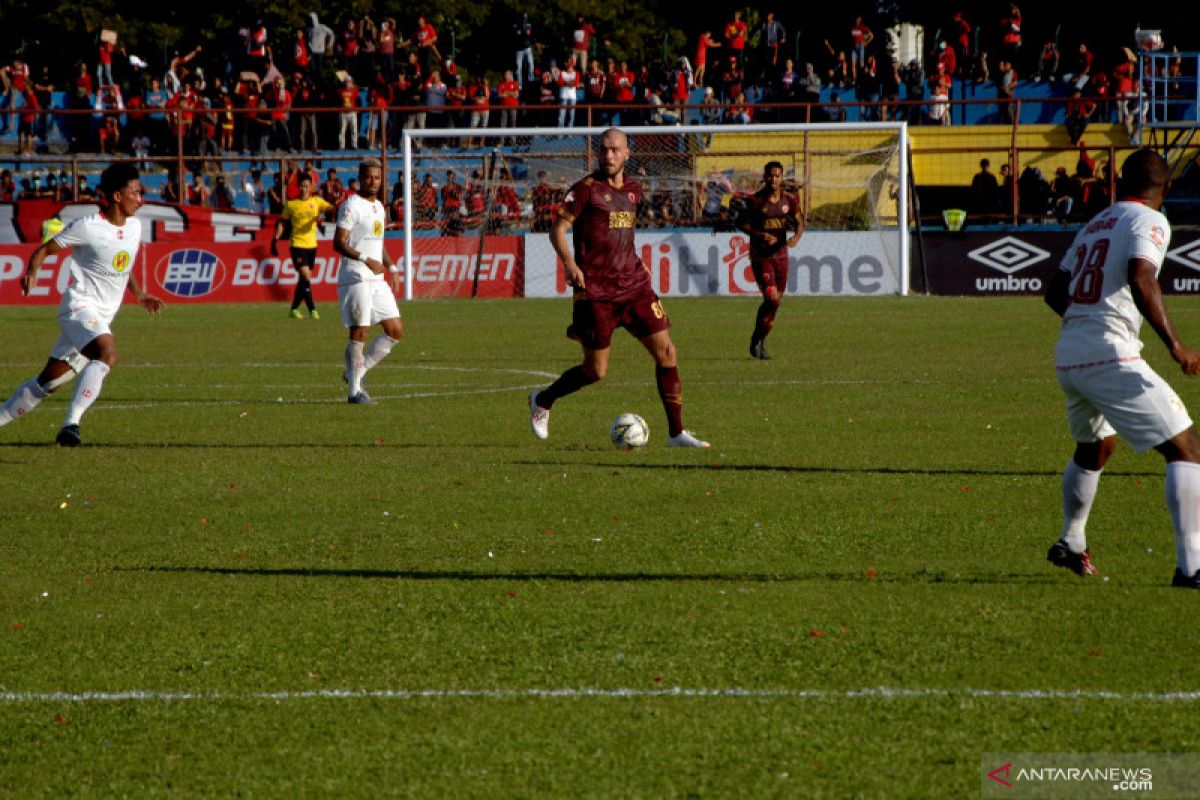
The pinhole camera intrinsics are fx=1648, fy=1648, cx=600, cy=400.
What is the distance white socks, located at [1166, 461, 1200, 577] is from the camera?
6828 millimetres

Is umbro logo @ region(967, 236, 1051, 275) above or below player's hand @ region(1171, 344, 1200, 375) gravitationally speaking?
Answer: below

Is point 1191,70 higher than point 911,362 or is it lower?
higher

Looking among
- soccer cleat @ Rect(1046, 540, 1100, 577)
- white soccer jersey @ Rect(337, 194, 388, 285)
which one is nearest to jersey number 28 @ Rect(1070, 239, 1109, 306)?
soccer cleat @ Rect(1046, 540, 1100, 577)

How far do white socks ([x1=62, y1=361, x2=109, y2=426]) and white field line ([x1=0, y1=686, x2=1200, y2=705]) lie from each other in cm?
721

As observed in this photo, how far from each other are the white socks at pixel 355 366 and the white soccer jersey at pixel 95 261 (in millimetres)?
3004

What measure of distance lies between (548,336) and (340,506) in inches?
547

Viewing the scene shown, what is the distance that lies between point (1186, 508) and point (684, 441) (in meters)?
5.60

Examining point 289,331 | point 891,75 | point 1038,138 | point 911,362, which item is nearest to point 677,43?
point 891,75

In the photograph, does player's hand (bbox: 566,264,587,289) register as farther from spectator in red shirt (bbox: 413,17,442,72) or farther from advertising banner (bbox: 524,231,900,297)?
spectator in red shirt (bbox: 413,17,442,72)

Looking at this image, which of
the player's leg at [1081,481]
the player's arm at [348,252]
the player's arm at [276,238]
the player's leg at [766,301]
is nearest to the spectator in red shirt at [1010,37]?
the player's arm at [276,238]

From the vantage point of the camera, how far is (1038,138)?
3775 centimetres

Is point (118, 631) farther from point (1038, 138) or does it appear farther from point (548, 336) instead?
point (1038, 138)

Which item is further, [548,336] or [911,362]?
[548,336]

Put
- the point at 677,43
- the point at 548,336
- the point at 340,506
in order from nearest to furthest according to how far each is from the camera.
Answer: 1. the point at 340,506
2. the point at 548,336
3. the point at 677,43
